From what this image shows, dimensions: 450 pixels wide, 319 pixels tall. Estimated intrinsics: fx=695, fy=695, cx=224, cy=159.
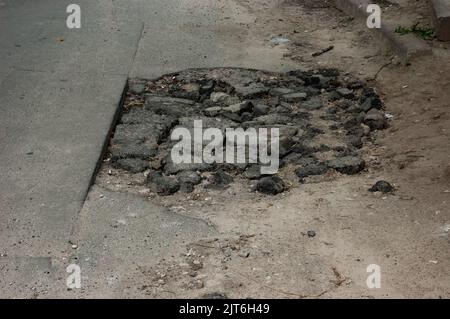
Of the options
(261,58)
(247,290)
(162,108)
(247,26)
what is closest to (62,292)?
(247,290)

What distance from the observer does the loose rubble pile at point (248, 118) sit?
189 inches

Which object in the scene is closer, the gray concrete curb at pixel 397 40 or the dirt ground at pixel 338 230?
the dirt ground at pixel 338 230

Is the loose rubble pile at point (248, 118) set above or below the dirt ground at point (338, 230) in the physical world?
below

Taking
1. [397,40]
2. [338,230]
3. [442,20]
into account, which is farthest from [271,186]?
[442,20]

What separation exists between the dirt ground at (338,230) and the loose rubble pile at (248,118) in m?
0.12

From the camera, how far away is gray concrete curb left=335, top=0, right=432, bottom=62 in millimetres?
6398

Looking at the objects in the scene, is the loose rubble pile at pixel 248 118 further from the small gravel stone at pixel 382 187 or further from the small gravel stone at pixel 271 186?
the small gravel stone at pixel 382 187

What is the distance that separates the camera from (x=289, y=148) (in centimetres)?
516

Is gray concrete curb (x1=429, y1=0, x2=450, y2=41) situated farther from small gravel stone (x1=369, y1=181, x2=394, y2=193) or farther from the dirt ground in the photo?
small gravel stone (x1=369, y1=181, x2=394, y2=193)

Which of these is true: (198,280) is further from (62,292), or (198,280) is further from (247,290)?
(62,292)

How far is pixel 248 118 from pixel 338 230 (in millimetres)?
1832

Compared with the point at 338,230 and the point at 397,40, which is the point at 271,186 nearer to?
the point at 338,230

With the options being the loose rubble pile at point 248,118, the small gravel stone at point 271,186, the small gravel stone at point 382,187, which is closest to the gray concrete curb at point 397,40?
the loose rubble pile at point 248,118

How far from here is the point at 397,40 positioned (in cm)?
668
